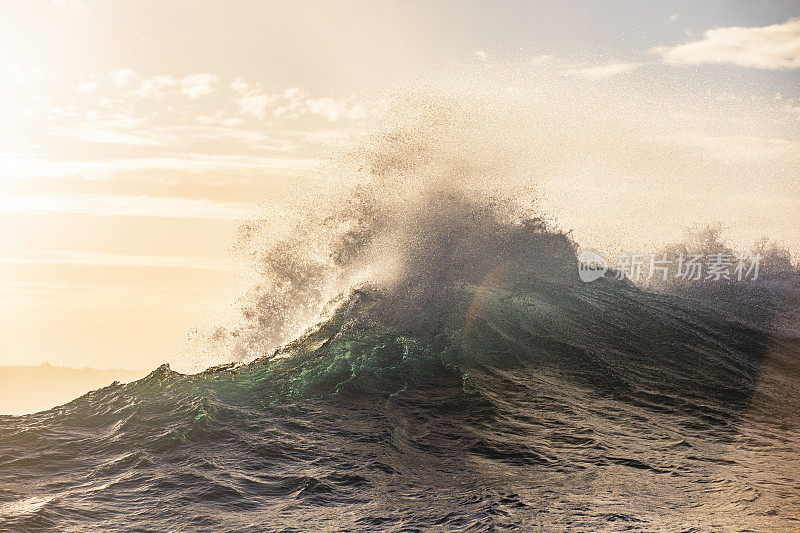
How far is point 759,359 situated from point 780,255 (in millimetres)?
10732

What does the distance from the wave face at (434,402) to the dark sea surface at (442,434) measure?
0.04 metres

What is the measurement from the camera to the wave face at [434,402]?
595 centimetres

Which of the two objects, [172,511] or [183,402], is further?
[183,402]

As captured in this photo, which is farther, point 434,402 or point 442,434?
point 434,402

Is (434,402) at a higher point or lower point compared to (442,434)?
higher

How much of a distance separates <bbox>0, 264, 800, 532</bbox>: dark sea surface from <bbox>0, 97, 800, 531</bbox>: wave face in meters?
0.04

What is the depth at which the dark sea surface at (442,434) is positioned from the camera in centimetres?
578

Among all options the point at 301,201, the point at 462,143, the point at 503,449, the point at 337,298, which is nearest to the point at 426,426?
the point at 503,449

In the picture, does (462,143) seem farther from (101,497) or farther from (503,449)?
(101,497)

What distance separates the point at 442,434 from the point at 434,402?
113 cm

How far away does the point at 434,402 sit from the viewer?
8984 mm

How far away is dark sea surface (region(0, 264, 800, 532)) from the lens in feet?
19.0

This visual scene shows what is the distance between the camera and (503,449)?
7.37 meters

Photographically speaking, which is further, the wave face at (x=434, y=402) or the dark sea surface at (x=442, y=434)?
the wave face at (x=434, y=402)
